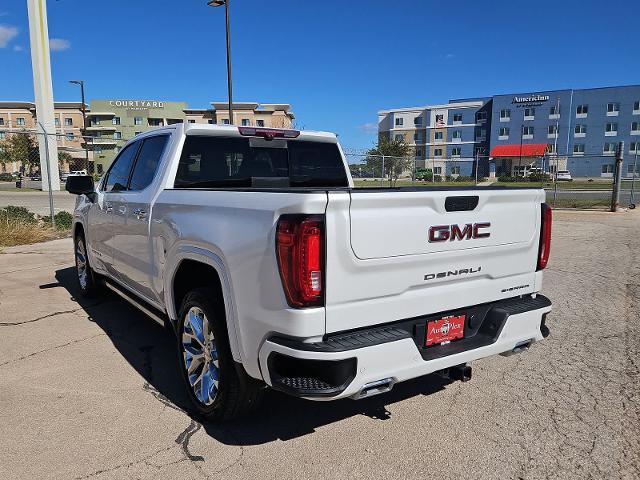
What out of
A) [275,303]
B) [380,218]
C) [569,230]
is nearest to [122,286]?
[275,303]

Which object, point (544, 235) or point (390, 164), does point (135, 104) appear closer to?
point (390, 164)

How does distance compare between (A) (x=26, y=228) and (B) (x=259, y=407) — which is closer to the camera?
(B) (x=259, y=407)

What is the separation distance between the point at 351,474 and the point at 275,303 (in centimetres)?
106

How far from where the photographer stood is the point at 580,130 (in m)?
69.6

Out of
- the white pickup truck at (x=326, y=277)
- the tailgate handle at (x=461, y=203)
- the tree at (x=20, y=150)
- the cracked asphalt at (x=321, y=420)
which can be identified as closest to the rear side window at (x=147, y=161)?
the white pickup truck at (x=326, y=277)

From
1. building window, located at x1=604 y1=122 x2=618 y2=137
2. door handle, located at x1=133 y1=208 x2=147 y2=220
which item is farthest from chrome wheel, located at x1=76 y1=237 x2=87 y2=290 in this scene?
building window, located at x1=604 y1=122 x2=618 y2=137

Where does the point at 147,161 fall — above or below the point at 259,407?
above

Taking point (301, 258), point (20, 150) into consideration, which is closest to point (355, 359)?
point (301, 258)

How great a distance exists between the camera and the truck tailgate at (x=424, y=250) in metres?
2.37

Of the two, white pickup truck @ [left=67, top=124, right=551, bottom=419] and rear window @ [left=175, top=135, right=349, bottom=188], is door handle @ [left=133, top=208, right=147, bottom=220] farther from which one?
rear window @ [left=175, top=135, right=349, bottom=188]

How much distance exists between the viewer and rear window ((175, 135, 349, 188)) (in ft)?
13.1

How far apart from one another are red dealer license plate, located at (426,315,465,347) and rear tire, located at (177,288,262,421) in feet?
3.50

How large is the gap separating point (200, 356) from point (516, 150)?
76.2 metres

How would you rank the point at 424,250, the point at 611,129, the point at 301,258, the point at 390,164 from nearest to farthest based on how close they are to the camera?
the point at 301,258 → the point at 424,250 → the point at 390,164 → the point at 611,129
